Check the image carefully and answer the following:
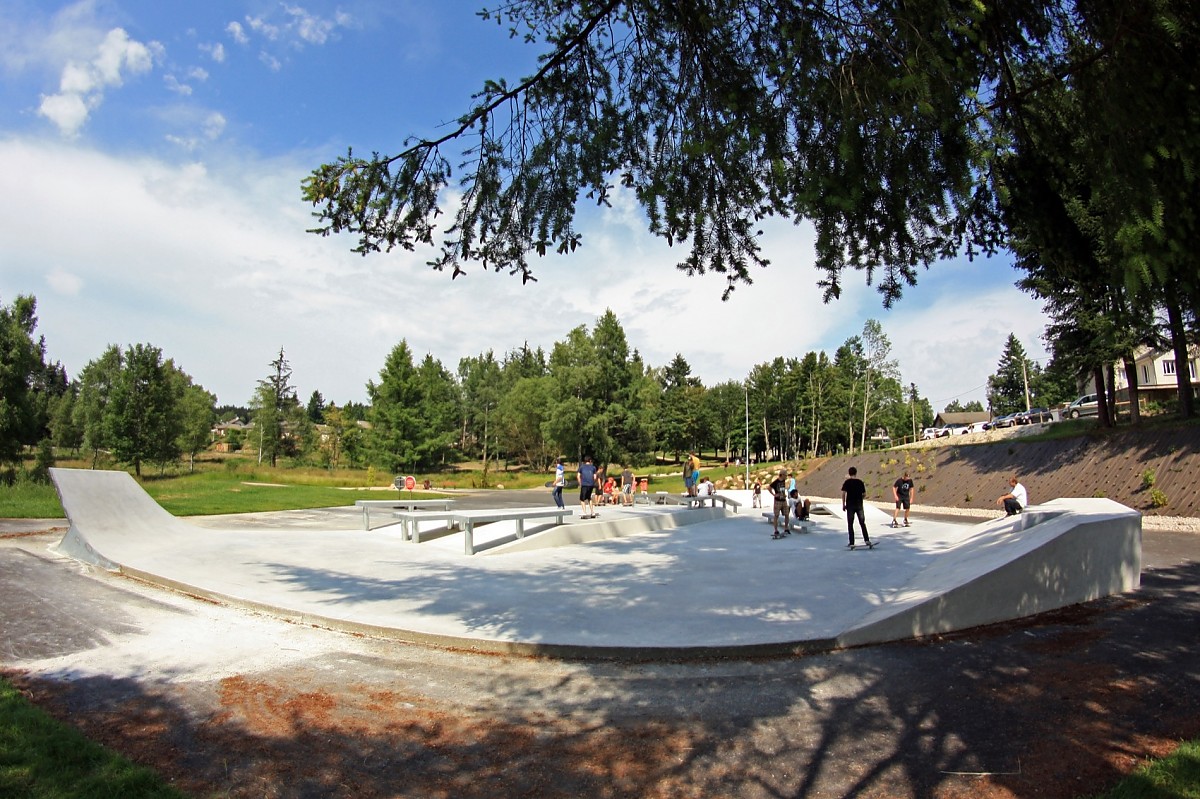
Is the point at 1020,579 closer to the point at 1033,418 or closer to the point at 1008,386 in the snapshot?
the point at 1033,418

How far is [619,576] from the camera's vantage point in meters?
10.6

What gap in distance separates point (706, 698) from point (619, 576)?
5181 millimetres

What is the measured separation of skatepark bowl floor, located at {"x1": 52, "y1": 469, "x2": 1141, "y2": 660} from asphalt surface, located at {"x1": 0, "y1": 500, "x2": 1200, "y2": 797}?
1.05 feet

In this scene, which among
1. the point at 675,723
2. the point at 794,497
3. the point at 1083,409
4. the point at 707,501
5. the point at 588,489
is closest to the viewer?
the point at 675,723

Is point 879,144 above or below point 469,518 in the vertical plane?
above

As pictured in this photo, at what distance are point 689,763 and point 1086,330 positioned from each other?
34273 mm

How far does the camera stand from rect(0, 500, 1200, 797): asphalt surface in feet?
13.2

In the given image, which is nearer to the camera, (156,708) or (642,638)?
(156,708)

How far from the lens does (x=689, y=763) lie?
4.21m

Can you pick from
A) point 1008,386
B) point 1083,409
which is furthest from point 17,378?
point 1008,386

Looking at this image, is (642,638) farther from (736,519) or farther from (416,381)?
(416,381)

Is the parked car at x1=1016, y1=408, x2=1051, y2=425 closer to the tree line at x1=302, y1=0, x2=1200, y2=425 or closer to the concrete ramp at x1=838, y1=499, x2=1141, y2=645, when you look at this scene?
the concrete ramp at x1=838, y1=499, x2=1141, y2=645

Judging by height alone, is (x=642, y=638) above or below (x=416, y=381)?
below

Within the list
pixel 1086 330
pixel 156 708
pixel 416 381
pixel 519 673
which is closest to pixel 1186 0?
pixel 519 673
